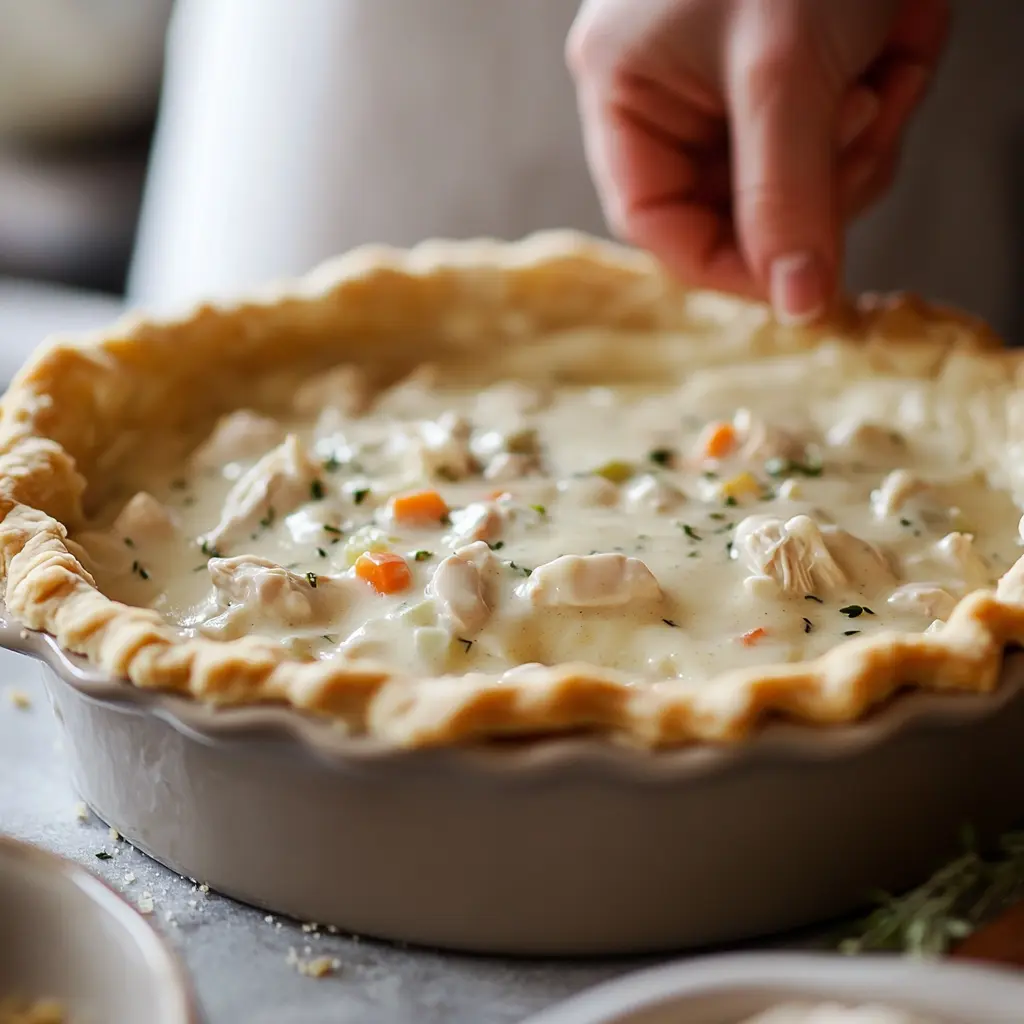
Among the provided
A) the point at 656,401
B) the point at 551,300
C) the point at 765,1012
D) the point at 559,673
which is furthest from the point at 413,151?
the point at 765,1012

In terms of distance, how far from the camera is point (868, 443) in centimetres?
232

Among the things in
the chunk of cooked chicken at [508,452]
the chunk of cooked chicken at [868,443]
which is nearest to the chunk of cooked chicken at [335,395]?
the chunk of cooked chicken at [508,452]

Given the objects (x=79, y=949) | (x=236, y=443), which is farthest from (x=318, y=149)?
(x=79, y=949)

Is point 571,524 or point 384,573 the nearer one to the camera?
point 384,573

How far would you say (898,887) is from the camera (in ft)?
5.34

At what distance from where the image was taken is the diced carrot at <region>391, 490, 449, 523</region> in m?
2.05

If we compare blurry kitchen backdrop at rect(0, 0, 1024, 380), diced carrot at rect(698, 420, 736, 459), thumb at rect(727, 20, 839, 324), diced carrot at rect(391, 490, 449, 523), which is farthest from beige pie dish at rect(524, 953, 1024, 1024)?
blurry kitchen backdrop at rect(0, 0, 1024, 380)

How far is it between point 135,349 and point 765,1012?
5.54ft

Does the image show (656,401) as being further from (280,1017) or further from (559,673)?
(280,1017)

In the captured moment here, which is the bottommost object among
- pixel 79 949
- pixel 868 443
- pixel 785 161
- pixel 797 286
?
pixel 79 949

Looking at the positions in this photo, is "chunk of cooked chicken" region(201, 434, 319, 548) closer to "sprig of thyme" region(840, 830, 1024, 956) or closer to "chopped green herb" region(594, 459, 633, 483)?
"chopped green herb" region(594, 459, 633, 483)

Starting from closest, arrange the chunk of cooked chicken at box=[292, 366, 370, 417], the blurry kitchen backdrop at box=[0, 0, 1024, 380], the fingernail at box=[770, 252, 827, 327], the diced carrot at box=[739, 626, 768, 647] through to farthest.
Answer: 1. the diced carrot at box=[739, 626, 768, 647]
2. the fingernail at box=[770, 252, 827, 327]
3. the chunk of cooked chicken at box=[292, 366, 370, 417]
4. the blurry kitchen backdrop at box=[0, 0, 1024, 380]

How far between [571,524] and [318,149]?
2.49 m

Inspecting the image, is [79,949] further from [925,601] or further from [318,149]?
[318,149]
